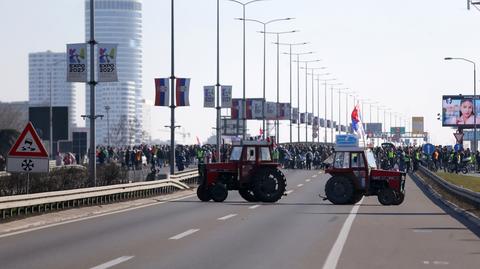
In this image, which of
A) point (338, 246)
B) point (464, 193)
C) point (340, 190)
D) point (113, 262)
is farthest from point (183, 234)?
point (464, 193)

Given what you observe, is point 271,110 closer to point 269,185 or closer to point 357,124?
point 357,124

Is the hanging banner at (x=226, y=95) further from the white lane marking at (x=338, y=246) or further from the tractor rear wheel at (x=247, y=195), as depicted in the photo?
the white lane marking at (x=338, y=246)

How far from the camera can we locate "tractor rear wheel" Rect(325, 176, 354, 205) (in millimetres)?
33281

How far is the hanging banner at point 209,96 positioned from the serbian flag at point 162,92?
1331 cm

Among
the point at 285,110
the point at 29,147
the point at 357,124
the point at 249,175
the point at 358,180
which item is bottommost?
the point at 358,180

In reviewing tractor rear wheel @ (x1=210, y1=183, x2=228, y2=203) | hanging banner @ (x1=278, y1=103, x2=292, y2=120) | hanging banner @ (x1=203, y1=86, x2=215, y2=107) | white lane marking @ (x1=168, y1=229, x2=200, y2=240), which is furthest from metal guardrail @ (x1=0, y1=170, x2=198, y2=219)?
hanging banner @ (x1=278, y1=103, x2=292, y2=120)

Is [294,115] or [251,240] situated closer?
[251,240]

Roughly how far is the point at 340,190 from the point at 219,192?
4191 millimetres

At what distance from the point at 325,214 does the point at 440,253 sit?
11080 millimetres

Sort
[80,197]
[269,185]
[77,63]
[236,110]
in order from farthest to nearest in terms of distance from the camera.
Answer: [236,110], [269,185], [77,63], [80,197]

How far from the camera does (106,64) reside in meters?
34.1

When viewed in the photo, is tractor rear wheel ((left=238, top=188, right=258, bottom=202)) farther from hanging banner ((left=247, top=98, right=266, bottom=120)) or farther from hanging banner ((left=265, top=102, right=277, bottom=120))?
hanging banner ((left=265, top=102, right=277, bottom=120))

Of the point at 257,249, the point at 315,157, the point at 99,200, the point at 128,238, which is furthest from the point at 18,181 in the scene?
the point at 315,157

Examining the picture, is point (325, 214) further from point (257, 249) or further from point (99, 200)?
point (257, 249)
